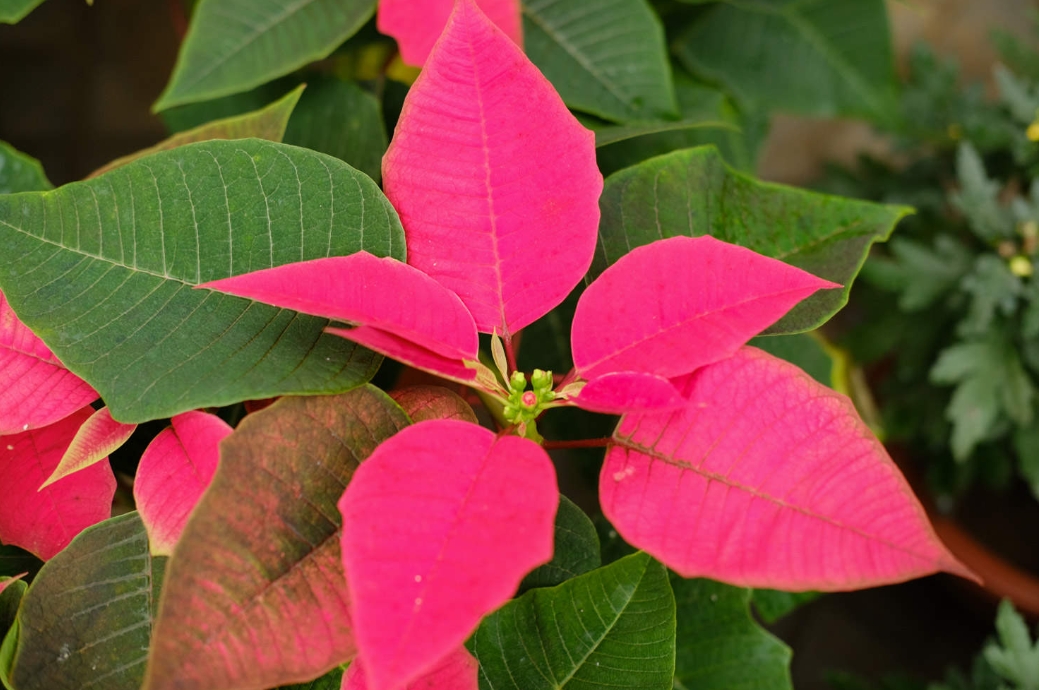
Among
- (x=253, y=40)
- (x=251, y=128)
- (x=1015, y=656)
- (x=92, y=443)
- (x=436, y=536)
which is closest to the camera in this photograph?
(x=436, y=536)

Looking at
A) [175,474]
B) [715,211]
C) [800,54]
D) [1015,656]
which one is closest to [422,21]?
[715,211]

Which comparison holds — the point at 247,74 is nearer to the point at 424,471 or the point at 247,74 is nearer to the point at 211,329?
the point at 211,329

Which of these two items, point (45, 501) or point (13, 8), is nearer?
point (45, 501)

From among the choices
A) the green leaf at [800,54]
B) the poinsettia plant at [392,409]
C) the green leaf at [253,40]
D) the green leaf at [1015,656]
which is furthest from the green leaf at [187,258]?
the green leaf at [1015,656]

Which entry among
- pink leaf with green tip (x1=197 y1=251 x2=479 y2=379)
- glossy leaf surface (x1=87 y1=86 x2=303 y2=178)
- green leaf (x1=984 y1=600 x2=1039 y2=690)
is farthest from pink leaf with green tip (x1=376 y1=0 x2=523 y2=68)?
green leaf (x1=984 y1=600 x2=1039 y2=690)

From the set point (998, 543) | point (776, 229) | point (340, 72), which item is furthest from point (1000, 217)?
point (340, 72)

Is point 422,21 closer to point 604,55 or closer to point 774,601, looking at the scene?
point 604,55

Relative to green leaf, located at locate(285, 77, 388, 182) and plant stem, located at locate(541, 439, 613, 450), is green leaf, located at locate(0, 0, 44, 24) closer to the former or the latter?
green leaf, located at locate(285, 77, 388, 182)
